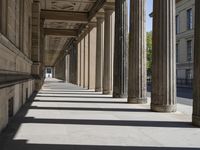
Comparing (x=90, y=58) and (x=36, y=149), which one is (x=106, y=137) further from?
(x=90, y=58)

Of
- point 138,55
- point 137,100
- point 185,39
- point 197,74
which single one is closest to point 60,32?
point 185,39

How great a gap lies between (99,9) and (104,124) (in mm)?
19341

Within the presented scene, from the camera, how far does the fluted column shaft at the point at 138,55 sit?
1747 centimetres

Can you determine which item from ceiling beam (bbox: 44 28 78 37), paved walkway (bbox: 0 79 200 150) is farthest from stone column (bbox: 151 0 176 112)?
ceiling beam (bbox: 44 28 78 37)

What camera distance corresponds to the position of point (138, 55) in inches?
695

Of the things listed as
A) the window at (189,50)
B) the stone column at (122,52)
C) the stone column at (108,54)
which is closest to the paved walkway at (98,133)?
the stone column at (122,52)

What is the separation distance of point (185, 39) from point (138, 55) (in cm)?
4705

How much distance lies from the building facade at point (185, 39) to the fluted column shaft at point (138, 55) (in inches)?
1627

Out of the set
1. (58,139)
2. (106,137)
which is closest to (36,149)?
(58,139)

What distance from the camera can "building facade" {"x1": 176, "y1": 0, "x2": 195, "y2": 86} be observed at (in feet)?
195

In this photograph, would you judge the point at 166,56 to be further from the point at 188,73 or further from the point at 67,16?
the point at 188,73

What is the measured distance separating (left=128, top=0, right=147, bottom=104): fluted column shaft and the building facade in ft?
136

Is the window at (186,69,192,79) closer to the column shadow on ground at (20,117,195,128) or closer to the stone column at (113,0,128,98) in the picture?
the stone column at (113,0,128,98)

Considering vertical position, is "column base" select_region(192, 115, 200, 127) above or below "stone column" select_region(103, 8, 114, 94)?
below
